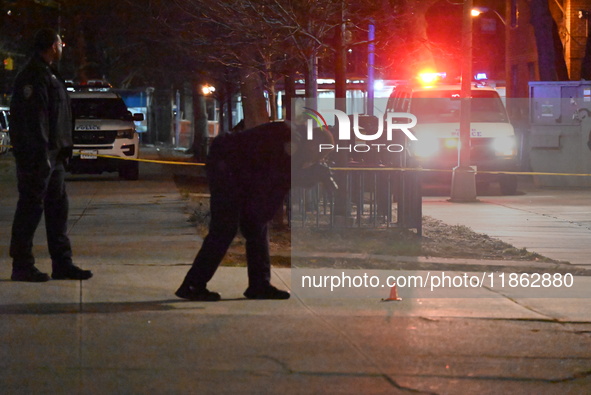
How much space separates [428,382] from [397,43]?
14.4m

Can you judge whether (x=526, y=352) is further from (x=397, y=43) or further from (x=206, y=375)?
(x=397, y=43)

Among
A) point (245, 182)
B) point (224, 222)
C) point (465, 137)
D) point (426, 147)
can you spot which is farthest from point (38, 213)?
point (426, 147)

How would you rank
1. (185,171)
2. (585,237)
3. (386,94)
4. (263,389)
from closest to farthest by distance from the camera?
(263,389) → (585,237) → (185,171) → (386,94)

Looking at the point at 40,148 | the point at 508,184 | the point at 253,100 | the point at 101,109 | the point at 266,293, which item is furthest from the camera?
the point at 101,109

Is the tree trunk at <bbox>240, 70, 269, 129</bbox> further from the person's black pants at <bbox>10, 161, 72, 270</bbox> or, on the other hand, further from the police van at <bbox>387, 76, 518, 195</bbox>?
the person's black pants at <bbox>10, 161, 72, 270</bbox>

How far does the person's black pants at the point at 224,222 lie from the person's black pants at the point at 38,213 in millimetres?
1450

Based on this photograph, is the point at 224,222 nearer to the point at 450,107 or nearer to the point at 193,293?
the point at 193,293

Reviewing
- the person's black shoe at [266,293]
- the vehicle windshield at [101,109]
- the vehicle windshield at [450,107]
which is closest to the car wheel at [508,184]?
the vehicle windshield at [450,107]

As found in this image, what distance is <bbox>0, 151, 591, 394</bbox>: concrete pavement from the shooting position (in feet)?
18.5

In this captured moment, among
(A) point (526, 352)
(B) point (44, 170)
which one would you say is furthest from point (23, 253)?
(A) point (526, 352)

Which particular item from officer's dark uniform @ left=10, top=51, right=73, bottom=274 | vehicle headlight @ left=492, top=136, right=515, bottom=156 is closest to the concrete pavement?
officer's dark uniform @ left=10, top=51, right=73, bottom=274

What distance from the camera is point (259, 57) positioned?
1862 cm

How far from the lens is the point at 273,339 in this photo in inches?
263

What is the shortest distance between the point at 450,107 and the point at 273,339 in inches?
561
